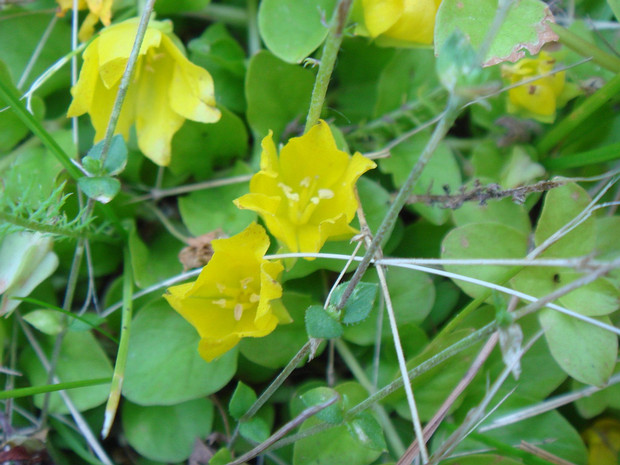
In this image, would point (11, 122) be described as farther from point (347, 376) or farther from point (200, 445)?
point (347, 376)

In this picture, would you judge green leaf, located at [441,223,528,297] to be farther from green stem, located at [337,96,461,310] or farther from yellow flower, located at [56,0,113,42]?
yellow flower, located at [56,0,113,42]

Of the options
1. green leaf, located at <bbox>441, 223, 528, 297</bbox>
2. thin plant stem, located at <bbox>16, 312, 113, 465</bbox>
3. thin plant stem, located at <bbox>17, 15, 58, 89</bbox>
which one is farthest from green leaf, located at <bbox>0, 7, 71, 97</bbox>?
green leaf, located at <bbox>441, 223, 528, 297</bbox>

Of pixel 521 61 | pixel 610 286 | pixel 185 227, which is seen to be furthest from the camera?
pixel 185 227

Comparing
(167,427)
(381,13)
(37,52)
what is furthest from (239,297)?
(37,52)

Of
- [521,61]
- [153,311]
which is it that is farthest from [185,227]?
[521,61]

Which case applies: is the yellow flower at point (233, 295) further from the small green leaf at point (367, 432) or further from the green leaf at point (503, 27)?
the green leaf at point (503, 27)

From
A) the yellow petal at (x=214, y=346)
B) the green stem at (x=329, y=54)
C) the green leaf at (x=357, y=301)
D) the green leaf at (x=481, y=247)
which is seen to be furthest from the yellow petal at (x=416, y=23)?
the yellow petal at (x=214, y=346)

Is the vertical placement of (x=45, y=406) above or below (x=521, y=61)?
below

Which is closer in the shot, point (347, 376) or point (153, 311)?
point (153, 311)
